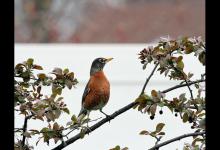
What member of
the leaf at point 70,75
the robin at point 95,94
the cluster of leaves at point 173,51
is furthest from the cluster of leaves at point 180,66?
the robin at point 95,94

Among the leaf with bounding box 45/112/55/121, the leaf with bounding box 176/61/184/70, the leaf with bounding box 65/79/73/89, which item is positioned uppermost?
the leaf with bounding box 176/61/184/70

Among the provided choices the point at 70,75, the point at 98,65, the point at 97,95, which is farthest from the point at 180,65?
the point at 98,65

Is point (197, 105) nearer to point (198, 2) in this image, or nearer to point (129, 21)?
point (129, 21)

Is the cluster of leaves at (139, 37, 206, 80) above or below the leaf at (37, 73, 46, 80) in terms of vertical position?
above

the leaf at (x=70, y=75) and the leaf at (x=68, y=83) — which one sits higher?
the leaf at (x=70, y=75)

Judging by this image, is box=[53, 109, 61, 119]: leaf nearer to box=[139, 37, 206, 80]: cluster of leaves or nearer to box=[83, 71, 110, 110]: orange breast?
box=[139, 37, 206, 80]: cluster of leaves

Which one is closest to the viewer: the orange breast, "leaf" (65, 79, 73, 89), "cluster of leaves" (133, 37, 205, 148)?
"cluster of leaves" (133, 37, 205, 148)

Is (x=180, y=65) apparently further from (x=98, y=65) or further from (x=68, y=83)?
(x=98, y=65)

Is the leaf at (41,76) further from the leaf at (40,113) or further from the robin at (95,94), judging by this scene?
the robin at (95,94)

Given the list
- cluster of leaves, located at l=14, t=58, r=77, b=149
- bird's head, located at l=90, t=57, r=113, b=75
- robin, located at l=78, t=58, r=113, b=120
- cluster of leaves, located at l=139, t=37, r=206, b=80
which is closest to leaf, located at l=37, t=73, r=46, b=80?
cluster of leaves, located at l=14, t=58, r=77, b=149

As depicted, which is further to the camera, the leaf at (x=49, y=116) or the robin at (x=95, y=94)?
the robin at (x=95, y=94)

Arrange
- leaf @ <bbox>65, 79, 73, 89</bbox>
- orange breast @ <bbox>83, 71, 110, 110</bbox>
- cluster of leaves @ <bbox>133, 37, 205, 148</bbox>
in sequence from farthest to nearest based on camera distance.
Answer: orange breast @ <bbox>83, 71, 110, 110</bbox>, leaf @ <bbox>65, 79, 73, 89</bbox>, cluster of leaves @ <bbox>133, 37, 205, 148</bbox>
